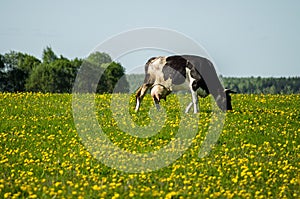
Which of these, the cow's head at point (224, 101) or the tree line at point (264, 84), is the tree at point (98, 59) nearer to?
the tree line at point (264, 84)

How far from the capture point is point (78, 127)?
19234 millimetres

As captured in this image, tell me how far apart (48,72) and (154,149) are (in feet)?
269

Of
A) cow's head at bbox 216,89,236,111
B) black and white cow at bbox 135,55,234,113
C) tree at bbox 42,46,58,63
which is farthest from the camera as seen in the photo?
tree at bbox 42,46,58,63

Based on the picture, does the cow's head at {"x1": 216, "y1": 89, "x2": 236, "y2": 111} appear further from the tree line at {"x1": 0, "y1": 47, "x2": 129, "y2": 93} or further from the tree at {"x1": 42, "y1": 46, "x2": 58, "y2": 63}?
the tree at {"x1": 42, "y1": 46, "x2": 58, "y2": 63}

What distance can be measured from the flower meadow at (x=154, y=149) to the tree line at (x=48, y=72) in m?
53.9

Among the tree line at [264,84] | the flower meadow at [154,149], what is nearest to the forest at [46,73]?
the tree line at [264,84]

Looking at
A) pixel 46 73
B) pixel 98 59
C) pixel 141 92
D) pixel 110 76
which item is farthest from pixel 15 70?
pixel 141 92

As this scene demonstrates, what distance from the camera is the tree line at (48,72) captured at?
83.4 metres

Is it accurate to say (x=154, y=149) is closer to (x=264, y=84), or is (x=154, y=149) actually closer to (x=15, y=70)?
(x=15, y=70)

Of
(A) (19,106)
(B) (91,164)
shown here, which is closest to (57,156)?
(B) (91,164)

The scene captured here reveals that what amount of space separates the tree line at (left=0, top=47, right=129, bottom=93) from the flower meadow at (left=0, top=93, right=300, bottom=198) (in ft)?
177

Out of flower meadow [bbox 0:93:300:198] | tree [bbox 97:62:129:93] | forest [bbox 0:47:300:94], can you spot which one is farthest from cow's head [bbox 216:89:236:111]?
tree [bbox 97:62:129:93]

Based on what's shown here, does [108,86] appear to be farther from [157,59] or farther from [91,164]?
[91,164]

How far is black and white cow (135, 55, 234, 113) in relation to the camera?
855 inches
